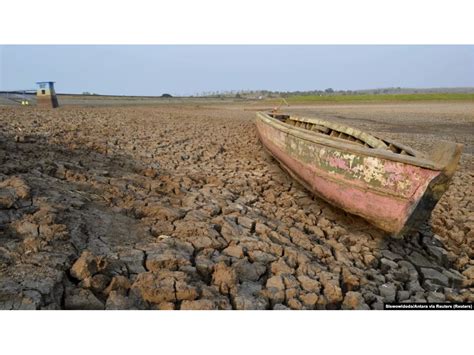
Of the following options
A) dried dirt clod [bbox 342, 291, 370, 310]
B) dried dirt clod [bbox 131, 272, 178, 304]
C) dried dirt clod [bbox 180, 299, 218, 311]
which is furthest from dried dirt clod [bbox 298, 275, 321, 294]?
dried dirt clod [bbox 131, 272, 178, 304]

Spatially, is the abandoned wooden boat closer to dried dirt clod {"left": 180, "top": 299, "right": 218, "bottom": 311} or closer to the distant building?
dried dirt clod {"left": 180, "top": 299, "right": 218, "bottom": 311}

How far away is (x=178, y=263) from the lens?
8.78 ft

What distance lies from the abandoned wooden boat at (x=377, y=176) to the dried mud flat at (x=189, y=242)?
37 centimetres

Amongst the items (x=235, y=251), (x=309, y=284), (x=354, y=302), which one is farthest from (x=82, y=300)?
(x=354, y=302)

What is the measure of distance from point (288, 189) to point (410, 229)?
224 cm

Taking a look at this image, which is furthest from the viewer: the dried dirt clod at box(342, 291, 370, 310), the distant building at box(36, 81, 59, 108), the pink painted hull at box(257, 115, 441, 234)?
the distant building at box(36, 81, 59, 108)

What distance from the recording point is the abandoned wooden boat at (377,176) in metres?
3.30

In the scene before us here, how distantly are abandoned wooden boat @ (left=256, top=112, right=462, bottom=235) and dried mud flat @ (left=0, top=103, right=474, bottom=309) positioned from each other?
366 mm

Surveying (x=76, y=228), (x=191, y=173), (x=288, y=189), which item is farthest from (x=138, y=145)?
(x=76, y=228)

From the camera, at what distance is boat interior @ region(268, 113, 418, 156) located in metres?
4.90

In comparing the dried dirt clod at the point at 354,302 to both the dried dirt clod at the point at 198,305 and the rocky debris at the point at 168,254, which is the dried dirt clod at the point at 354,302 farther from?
the rocky debris at the point at 168,254

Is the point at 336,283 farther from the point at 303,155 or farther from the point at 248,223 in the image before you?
the point at 303,155

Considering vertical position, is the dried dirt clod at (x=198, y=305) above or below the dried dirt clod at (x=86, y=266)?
below

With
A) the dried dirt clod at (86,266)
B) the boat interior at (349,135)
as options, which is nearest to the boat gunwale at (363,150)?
the boat interior at (349,135)
